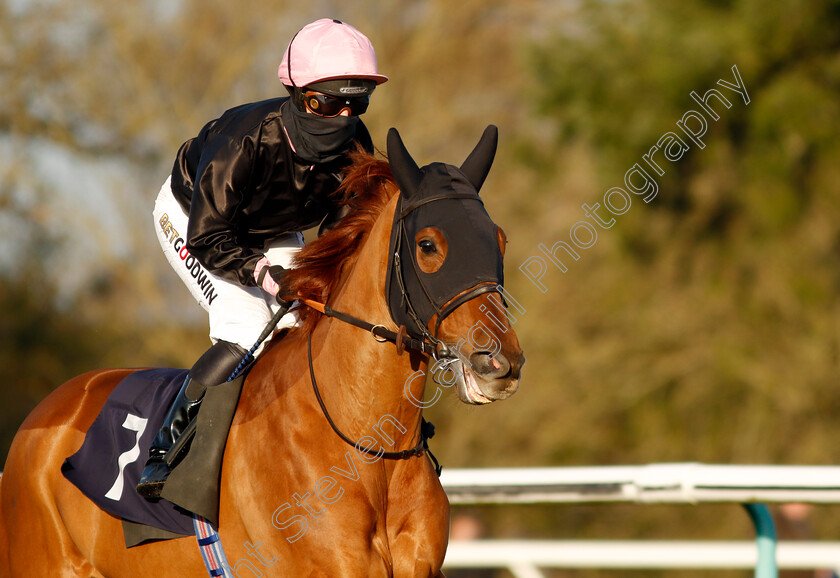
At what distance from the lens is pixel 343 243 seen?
3.06 metres

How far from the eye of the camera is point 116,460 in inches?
133

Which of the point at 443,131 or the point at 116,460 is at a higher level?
the point at 443,131

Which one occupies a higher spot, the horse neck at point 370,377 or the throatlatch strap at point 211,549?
the horse neck at point 370,377

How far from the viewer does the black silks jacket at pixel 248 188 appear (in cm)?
311

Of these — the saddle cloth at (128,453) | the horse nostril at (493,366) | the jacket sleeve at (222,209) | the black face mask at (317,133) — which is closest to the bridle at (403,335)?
the horse nostril at (493,366)

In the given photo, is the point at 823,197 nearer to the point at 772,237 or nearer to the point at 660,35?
the point at 772,237

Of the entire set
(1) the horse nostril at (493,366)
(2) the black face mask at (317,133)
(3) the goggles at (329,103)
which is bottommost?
(1) the horse nostril at (493,366)

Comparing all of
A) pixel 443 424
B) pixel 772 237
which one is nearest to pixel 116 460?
pixel 772 237

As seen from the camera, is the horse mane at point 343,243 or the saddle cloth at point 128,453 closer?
the horse mane at point 343,243

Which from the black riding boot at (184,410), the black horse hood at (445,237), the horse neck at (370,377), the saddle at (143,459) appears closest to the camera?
the black horse hood at (445,237)

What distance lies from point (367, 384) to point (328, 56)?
1.03 metres

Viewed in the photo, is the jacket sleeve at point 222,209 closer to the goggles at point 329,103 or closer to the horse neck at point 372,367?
the goggles at point 329,103

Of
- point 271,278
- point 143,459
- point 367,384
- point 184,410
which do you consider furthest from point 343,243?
point 143,459

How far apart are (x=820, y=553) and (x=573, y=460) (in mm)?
6815
